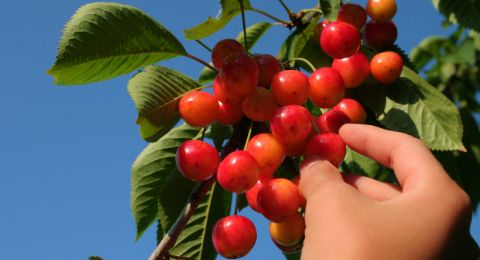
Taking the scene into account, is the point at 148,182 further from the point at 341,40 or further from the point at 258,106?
the point at 341,40

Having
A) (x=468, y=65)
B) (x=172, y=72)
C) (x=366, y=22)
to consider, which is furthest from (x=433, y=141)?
(x=468, y=65)

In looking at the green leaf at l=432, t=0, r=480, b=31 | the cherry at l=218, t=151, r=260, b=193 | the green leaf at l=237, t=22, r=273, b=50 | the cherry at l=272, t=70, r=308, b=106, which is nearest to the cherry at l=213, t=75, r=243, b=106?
the cherry at l=272, t=70, r=308, b=106

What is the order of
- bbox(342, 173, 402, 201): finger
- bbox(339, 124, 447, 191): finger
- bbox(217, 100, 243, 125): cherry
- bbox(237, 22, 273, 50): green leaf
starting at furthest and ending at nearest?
bbox(237, 22, 273, 50): green leaf
bbox(217, 100, 243, 125): cherry
bbox(342, 173, 402, 201): finger
bbox(339, 124, 447, 191): finger

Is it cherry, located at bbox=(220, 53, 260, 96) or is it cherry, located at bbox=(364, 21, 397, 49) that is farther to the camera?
cherry, located at bbox=(364, 21, 397, 49)

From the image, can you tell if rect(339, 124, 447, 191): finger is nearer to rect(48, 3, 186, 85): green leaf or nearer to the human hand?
the human hand

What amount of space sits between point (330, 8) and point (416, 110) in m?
0.45

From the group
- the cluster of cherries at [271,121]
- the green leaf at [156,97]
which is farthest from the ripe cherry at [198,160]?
the green leaf at [156,97]

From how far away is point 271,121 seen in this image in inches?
70.7

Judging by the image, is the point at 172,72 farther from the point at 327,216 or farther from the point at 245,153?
the point at 327,216

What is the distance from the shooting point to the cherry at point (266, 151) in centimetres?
173

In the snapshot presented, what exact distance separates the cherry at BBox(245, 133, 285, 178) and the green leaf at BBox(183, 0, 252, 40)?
565mm

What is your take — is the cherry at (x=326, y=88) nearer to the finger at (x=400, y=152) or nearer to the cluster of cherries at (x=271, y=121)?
the cluster of cherries at (x=271, y=121)

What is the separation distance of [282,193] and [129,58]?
2.57 ft

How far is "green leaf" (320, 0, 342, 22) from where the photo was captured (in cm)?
218
